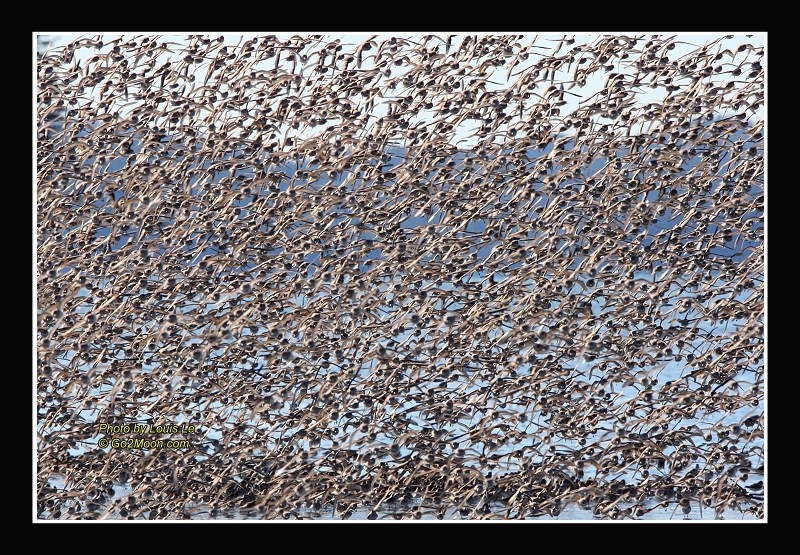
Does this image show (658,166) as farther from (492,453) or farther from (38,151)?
(38,151)

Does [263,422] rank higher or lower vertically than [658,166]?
lower

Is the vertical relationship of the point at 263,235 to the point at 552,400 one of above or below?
above

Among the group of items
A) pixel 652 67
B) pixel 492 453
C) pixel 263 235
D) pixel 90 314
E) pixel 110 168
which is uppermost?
pixel 652 67

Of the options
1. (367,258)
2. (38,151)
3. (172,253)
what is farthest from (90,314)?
(367,258)

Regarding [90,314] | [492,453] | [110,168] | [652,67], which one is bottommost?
[492,453]

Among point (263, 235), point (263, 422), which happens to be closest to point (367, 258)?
point (263, 235)

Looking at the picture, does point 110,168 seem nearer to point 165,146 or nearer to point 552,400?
point 165,146
